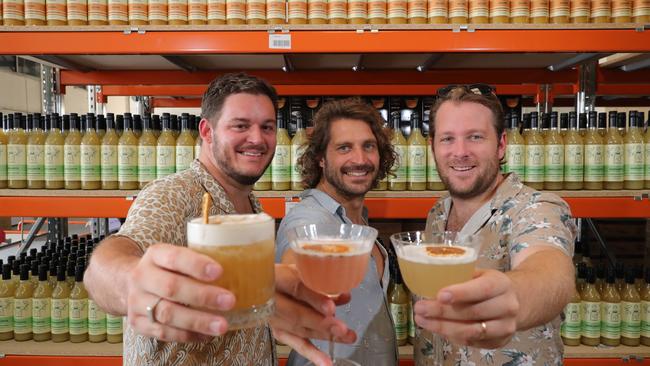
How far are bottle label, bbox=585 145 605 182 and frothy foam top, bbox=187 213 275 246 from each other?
1.80 m

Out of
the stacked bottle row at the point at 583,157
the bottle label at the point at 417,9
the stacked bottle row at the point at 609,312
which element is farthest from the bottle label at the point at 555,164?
the bottle label at the point at 417,9

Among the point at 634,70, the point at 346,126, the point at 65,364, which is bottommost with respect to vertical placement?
the point at 65,364

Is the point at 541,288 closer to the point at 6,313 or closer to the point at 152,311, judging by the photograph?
the point at 152,311

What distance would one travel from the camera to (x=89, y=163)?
2008 millimetres

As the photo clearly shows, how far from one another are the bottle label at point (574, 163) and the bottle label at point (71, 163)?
209 centimetres

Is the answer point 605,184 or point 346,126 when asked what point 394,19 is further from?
point 605,184

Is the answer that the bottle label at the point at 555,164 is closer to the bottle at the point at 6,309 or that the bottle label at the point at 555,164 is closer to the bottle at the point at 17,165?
the bottle at the point at 17,165

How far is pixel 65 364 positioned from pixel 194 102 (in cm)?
270

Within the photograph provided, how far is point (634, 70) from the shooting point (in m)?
2.79

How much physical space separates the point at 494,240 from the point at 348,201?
1.86 feet

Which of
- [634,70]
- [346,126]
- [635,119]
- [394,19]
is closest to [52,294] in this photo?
[346,126]

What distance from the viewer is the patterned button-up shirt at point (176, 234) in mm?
1068

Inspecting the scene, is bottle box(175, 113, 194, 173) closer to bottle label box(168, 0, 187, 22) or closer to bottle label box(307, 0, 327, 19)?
bottle label box(168, 0, 187, 22)

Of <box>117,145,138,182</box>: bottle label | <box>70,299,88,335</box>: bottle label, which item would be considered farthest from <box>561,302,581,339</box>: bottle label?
<box>70,299,88,335</box>: bottle label
